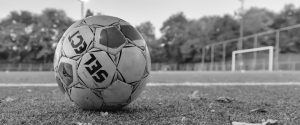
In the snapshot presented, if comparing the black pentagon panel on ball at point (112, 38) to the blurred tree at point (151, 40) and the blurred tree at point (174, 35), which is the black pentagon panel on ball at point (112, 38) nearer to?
the blurred tree at point (151, 40)

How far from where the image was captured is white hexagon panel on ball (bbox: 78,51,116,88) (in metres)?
2.41

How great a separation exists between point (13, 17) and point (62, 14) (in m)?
9.53

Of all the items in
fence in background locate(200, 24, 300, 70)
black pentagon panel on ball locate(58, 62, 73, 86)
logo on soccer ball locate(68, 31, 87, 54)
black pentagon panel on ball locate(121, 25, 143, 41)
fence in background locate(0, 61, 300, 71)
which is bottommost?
fence in background locate(0, 61, 300, 71)

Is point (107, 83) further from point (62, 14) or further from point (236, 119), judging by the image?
point (62, 14)

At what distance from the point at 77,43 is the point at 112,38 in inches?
12.1

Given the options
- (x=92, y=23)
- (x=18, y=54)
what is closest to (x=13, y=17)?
(x=18, y=54)

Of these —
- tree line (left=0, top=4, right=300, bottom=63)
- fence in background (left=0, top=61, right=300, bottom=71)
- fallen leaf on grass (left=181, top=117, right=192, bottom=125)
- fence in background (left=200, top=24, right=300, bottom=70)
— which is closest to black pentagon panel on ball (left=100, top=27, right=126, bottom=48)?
fallen leaf on grass (left=181, top=117, right=192, bottom=125)

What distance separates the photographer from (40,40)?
46062mm

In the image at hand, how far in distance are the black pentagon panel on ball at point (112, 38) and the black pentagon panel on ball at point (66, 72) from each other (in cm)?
38

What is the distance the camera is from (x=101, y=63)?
7.89 feet

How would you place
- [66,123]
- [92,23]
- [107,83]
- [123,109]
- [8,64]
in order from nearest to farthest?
[66,123]
[107,83]
[92,23]
[123,109]
[8,64]

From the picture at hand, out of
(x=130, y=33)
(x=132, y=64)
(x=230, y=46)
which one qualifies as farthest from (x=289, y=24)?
(x=132, y=64)

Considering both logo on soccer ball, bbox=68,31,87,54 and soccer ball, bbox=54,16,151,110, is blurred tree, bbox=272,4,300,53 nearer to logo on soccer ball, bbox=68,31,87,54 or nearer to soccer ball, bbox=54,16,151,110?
soccer ball, bbox=54,16,151,110

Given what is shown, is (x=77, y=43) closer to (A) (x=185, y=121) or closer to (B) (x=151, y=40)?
(A) (x=185, y=121)
